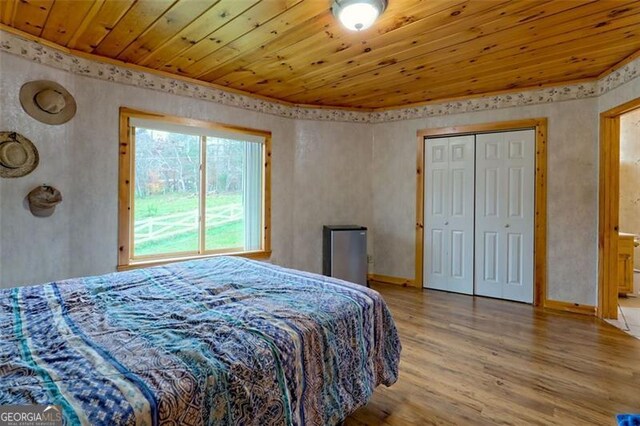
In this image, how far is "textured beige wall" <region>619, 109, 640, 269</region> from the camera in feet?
16.8

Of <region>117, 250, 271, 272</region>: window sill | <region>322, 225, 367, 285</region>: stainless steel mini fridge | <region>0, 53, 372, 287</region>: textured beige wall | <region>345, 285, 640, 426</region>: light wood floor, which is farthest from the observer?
<region>322, 225, 367, 285</region>: stainless steel mini fridge

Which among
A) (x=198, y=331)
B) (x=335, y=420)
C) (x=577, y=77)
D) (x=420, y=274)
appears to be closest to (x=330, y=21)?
(x=198, y=331)

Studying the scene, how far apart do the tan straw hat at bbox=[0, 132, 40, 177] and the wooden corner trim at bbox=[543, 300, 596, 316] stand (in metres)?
5.02

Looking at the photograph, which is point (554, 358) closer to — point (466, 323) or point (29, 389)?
point (466, 323)

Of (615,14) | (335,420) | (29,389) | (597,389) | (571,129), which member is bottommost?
(597,389)

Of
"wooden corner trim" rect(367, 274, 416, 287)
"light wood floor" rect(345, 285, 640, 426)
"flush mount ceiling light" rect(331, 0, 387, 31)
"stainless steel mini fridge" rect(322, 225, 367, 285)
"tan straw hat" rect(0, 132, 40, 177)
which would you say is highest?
"flush mount ceiling light" rect(331, 0, 387, 31)

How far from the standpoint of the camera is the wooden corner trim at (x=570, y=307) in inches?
136

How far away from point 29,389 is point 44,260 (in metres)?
2.18

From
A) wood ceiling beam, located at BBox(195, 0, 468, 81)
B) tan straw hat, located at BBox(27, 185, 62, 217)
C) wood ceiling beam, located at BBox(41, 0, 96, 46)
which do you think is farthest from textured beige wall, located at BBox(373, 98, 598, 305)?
tan straw hat, located at BBox(27, 185, 62, 217)

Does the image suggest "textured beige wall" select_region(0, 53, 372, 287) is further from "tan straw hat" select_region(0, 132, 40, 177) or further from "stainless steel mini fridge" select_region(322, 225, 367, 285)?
"stainless steel mini fridge" select_region(322, 225, 367, 285)

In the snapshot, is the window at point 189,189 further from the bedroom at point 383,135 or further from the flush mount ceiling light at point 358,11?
the flush mount ceiling light at point 358,11

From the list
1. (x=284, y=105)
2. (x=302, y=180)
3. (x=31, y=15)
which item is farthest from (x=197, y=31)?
(x=302, y=180)

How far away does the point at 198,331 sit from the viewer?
1.26 m

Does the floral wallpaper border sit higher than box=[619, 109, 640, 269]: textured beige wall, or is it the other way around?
the floral wallpaper border
